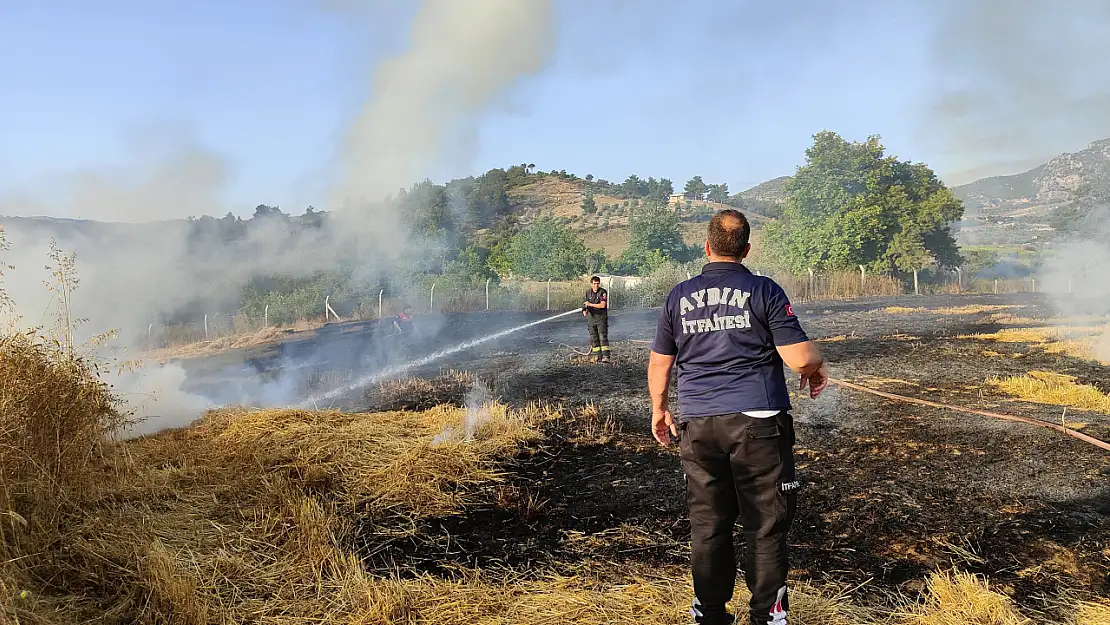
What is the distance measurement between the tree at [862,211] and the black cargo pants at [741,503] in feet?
107

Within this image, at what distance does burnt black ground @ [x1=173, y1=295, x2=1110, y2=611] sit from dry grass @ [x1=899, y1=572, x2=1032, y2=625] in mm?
186

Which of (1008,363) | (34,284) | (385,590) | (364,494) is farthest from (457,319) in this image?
(385,590)

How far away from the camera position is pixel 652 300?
27500 millimetres

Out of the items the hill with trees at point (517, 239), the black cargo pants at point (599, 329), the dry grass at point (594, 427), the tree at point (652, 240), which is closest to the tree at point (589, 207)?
the hill with trees at point (517, 239)

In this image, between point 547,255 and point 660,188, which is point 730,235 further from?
point 660,188

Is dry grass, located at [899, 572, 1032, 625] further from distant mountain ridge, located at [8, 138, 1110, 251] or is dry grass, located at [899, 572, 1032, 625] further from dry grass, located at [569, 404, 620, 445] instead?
distant mountain ridge, located at [8, 138, 1110, 251]

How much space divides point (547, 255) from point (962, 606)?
34.4m

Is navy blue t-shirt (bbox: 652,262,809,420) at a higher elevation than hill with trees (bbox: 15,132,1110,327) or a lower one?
lower

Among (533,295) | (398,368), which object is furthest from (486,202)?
(398,368)

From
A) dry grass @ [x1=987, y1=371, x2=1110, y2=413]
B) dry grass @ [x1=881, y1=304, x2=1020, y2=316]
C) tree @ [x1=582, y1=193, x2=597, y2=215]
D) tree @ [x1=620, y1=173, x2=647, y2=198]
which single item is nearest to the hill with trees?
dry grass @ [x1=881, y1=304, x2=1020, y2=316]

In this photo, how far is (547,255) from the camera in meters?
37.0

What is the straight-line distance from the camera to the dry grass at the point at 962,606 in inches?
114

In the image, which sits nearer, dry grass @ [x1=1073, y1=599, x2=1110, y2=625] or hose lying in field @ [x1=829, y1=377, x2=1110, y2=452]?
dry grass @ [x1=1073, y1=599, x2=1110, y2=625]

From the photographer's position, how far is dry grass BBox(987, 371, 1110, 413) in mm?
7149
